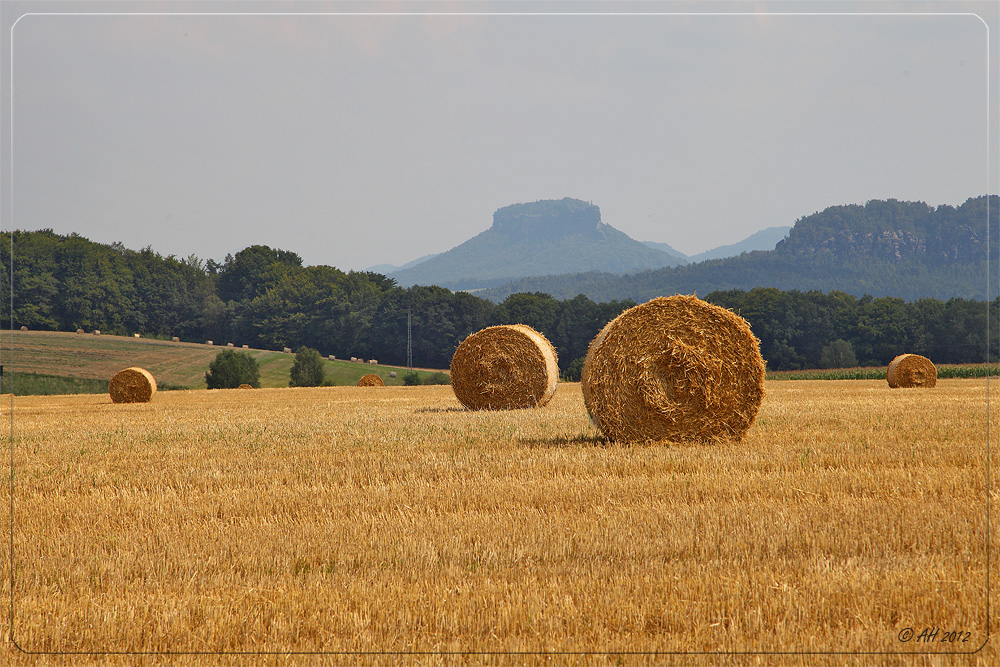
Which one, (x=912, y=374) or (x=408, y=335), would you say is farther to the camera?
(x=408, y=335)

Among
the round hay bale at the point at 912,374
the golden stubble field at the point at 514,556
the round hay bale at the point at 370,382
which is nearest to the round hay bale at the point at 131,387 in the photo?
the round hay bale at the point at 370,382

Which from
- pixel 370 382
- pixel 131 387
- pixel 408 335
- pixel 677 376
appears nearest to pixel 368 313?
pixel 408 335

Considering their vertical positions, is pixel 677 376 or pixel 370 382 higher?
pixel 677 376

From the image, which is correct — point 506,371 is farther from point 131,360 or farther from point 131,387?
point 131,360

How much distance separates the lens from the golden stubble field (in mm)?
4132

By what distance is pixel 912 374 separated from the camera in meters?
28.5

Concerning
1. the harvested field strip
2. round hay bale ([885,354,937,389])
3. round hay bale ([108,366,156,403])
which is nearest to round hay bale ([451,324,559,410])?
round hay bale ([108,366,156,403])

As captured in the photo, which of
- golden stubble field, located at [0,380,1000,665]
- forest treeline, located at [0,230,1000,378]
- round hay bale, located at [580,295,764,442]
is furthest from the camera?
forest treeline, located at [0,230,1000,378]

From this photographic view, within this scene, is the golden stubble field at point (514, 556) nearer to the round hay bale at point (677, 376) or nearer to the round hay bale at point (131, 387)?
the round hay bale at point (677, 376)

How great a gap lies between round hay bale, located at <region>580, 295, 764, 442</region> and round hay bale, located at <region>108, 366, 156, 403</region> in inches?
876

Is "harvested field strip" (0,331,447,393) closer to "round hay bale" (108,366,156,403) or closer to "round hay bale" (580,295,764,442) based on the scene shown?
"round hay bale" (108,366,156,403)

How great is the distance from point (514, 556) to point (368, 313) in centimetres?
8270

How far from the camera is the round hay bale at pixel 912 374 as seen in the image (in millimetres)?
28375

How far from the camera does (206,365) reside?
224ft
